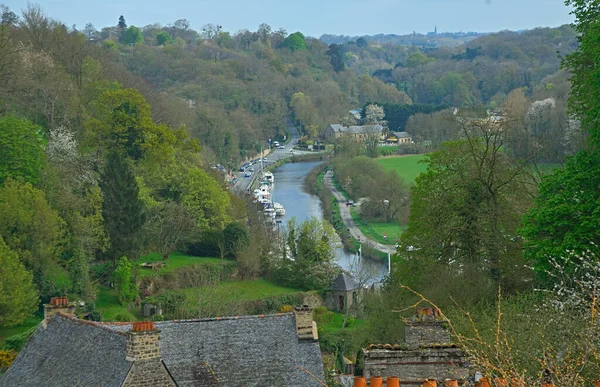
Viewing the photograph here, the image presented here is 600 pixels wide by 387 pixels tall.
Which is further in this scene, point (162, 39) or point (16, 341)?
point (162, 39)

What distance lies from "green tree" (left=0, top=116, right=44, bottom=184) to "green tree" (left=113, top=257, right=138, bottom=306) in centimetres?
520

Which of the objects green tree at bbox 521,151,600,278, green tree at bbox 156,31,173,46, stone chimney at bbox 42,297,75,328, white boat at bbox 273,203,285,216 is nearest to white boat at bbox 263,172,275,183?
white boat at bbox 273,203,285,216

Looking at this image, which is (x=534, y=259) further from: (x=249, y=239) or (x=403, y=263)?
(x=249, y=239)

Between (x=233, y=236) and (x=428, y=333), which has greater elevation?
(x=428, y=333)

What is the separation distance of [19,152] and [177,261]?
899 centimetres

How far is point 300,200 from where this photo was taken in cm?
8875

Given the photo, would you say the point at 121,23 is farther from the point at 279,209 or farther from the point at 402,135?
the point at 279,209

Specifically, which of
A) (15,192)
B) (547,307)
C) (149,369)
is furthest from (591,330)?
(15,192)

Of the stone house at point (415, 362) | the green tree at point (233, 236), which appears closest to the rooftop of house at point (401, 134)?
the green tree at point (233, 236)

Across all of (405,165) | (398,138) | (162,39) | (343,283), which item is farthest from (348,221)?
(162,39)

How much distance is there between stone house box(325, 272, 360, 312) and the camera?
4806cm

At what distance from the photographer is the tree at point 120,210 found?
4494 cm

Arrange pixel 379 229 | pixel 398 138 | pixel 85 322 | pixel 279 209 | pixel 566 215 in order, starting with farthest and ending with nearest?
pixel 398 138
pixel 279 209
pixel 379 229
pixel 566 215
pixel 85 322

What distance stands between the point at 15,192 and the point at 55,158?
27.3ft
